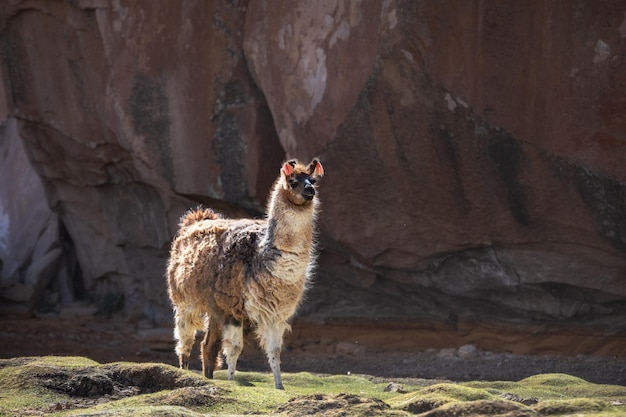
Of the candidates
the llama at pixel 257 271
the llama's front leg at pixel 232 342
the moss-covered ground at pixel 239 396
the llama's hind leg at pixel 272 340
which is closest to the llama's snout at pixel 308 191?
the llama at pixel 257 271

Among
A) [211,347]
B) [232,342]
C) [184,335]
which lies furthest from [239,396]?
[184,335]

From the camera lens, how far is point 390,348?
16.4 meters

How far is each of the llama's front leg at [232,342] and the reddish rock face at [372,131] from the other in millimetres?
4554

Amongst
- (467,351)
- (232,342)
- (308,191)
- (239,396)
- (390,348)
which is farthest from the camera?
(390,348)

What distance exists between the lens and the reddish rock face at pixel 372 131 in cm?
1366

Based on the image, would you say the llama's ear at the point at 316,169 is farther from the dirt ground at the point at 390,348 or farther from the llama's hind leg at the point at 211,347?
the dirt ground at the point at 390,348

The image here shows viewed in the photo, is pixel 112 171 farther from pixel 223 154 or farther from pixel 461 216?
pixel 461 216

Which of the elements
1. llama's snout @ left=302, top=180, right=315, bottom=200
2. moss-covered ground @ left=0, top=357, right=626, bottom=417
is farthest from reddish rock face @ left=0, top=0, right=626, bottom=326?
llama's snout @ left=302, top=180, right=315, bottom=200

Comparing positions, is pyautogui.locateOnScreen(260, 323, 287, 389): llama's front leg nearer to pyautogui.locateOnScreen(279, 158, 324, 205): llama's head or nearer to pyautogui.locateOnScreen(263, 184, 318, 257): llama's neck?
pyautogui.locateOnScreen(263, 184, 318, 257): llama's neck

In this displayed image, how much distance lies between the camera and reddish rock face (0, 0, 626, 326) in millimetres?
13656

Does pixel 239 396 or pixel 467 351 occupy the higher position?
pixel 467 351

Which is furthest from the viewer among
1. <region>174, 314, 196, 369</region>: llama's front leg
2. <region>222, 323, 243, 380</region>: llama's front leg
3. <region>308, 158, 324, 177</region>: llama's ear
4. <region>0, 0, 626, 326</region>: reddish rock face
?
<region>0, 0, 626, 326</region>: reddish rock face

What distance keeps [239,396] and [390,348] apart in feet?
25.0

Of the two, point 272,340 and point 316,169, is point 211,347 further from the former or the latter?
point 316,169
